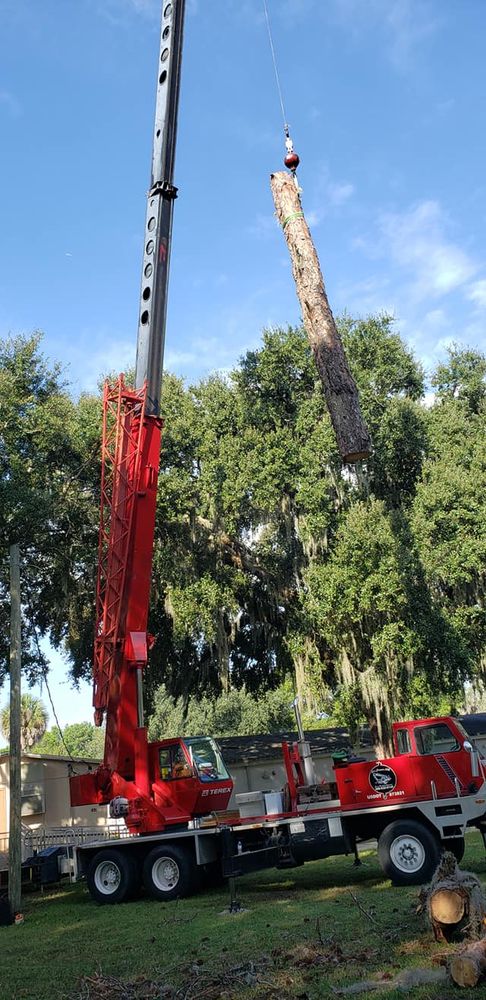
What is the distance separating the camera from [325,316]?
9.05 meters


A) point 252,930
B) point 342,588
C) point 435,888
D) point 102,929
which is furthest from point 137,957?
point 342,588

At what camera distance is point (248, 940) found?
749cm

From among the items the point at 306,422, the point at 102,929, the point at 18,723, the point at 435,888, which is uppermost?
the point at 306,422

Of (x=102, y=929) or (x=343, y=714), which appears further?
(x=343, y=714)

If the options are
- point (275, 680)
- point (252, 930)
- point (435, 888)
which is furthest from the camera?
point (275, 680)

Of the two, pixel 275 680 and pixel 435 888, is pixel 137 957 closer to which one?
pixel 435 888

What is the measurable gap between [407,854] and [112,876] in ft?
16.0

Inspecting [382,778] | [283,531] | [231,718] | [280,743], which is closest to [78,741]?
[231,718]

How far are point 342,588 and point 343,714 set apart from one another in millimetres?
3553

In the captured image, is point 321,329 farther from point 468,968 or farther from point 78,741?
point 78,741

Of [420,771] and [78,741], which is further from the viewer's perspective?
[78,741]

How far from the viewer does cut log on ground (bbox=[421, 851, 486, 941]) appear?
243 inches

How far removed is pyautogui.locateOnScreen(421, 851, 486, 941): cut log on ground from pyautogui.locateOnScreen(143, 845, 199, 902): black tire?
593cm

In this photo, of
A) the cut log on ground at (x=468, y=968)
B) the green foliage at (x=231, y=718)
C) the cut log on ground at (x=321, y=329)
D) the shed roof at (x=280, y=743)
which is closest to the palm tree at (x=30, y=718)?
the green foliage at (x=231, y=718)
